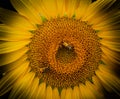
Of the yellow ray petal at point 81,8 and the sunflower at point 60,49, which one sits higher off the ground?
the yellow ray petal at point 81,8

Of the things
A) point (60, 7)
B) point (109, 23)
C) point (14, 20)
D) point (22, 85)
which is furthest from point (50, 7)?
point (22, 85)

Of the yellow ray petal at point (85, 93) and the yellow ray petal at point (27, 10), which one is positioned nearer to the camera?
the yellow ray petal at point (27, 10)

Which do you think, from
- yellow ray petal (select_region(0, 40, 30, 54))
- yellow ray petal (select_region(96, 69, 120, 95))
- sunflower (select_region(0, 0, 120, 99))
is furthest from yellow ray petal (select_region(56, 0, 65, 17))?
yellow ray petal (select_region(96, 69, 120, 95))

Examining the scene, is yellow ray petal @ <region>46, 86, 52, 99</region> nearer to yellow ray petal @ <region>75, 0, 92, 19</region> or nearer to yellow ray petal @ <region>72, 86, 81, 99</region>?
yellow ray petal @ <region>72, 86, 81, 99</region>

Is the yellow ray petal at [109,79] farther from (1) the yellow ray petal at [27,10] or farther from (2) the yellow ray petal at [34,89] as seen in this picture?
(1) the yellow ray petal at [27,10]

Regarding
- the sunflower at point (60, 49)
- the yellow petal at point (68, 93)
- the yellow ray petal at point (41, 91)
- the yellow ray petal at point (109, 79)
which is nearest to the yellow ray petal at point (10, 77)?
the sunflower at point (60, 49)

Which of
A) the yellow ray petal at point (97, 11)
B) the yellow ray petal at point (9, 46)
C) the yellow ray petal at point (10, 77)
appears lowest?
the yellow ray petal at point (10, 77)

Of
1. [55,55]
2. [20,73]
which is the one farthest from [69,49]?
[20,73]
